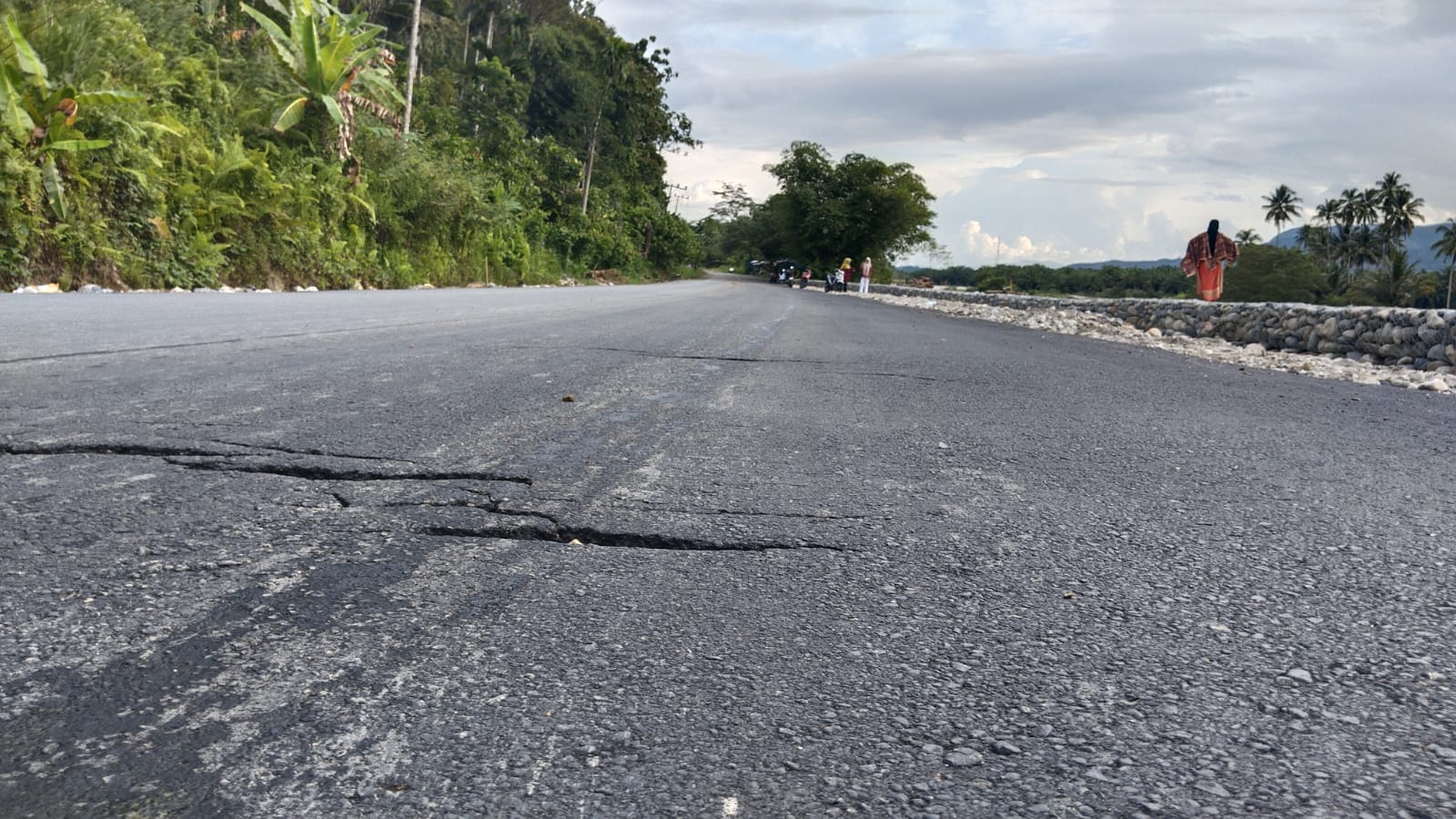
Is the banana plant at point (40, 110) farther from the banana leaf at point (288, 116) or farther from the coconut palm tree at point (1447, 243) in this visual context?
the coconut palm tree at point (1447, 243)

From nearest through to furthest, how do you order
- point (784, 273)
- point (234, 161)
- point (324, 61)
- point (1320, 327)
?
point (1320, 327) < point (234, 161) < point (324, 61) < point (784, 273)

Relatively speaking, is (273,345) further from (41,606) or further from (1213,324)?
(1213,324)

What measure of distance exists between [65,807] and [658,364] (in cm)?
540

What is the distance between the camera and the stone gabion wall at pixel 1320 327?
10.8 metres

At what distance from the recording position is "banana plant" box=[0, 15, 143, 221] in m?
11.7

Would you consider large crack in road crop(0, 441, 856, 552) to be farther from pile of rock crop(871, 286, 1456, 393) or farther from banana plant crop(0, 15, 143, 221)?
banana plant crop(0, 15, 143, 221)

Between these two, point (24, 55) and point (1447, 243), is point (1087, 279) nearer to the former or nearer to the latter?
point (1447, 243)

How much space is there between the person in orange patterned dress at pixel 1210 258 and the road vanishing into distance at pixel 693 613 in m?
14.5

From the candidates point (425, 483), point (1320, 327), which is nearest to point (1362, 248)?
point (1320, 327)

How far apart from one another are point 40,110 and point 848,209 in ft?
A: 205

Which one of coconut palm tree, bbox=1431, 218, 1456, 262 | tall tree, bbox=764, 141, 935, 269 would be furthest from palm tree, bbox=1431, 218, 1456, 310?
tall tree, bbox=764, 141, 935, 269

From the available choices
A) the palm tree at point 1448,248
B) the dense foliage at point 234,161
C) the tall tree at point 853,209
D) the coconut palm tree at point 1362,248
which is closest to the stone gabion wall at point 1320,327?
the dense foliage at point 234,161

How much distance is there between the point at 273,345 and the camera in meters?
6.54

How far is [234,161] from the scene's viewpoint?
15.9 meters
